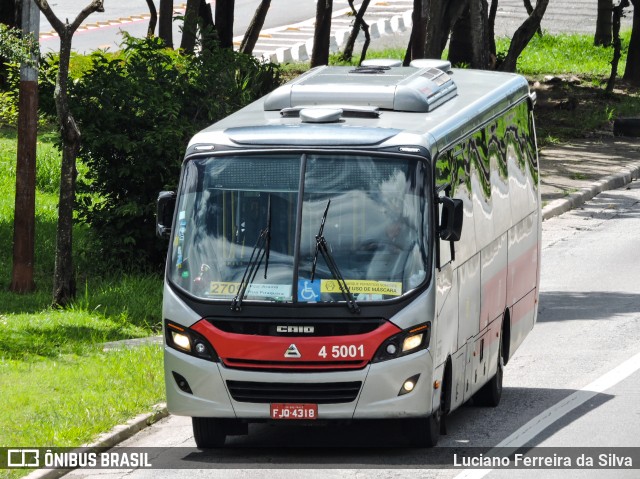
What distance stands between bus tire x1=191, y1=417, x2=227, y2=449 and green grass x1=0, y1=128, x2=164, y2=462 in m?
0.88

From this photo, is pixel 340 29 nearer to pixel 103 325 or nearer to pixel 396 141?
pixel 103 325

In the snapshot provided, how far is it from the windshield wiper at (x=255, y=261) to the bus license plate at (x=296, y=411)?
0.78 m

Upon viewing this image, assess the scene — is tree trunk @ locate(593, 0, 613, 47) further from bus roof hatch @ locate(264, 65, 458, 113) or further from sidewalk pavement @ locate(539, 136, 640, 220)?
bus roof hatch @ locate(264, 65, 458, 113)

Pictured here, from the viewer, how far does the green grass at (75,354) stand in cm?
1252

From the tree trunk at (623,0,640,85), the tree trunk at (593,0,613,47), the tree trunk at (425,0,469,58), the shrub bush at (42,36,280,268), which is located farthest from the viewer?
the tree trunk at (593,0,613,47)

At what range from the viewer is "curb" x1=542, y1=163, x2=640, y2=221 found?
25.8 m

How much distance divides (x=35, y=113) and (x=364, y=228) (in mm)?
9612

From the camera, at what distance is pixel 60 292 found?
1859cm

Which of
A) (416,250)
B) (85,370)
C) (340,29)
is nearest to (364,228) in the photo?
(416,250)

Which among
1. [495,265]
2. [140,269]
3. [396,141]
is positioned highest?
[396,141]

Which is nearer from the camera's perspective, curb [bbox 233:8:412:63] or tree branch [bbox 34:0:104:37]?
tree branch [bbox 34:0:104:37]

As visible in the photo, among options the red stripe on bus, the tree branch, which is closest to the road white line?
the red stripe on bus

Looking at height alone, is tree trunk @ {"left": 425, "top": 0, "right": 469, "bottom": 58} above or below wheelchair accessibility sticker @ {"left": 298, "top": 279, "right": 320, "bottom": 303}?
above

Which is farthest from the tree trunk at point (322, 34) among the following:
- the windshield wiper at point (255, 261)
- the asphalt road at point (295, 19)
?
the windshield wiper at point (255, 261)
